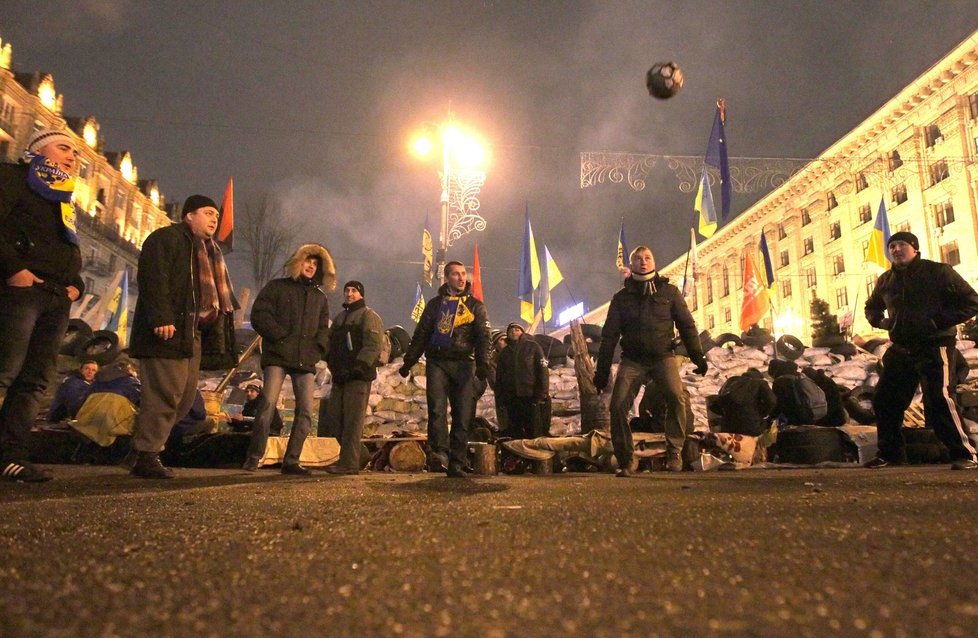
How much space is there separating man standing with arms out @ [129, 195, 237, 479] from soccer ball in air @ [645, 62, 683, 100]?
7993 millimetres

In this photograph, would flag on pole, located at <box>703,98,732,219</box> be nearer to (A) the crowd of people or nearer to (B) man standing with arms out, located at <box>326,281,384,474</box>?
(A) the crowd of people

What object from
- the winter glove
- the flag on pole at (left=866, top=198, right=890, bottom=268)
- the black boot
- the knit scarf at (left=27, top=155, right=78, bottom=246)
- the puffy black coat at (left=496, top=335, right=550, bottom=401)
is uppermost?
the flag on pole at (left=866, top=198, right=890, bottom=268)

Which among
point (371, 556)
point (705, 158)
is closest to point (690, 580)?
point (371, 556)

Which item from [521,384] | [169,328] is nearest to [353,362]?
[169,328]

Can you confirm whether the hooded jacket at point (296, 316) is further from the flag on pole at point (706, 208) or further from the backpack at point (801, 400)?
the flag on pole at point (706, 208)

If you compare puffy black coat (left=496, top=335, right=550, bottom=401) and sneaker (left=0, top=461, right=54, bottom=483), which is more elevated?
puffy black coat (left=496, top=335, right=550, bottom=401)

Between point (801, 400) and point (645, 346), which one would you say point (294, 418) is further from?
point (801, 400)

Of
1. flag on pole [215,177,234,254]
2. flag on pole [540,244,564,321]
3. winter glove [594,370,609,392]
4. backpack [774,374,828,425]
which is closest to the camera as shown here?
winter glove [594,370,609,392]

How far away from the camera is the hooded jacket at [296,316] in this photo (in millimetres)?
5164

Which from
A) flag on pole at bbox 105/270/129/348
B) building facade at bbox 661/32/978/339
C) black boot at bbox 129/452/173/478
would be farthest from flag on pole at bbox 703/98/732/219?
flag on pole at bbox 105/270/129/348

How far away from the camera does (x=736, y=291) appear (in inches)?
2156

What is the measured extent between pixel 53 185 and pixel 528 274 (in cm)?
1727

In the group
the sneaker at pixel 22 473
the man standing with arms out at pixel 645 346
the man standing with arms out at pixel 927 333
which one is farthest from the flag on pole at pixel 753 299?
the sneaker at pixel 22 473

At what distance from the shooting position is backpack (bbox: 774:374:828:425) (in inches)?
313
